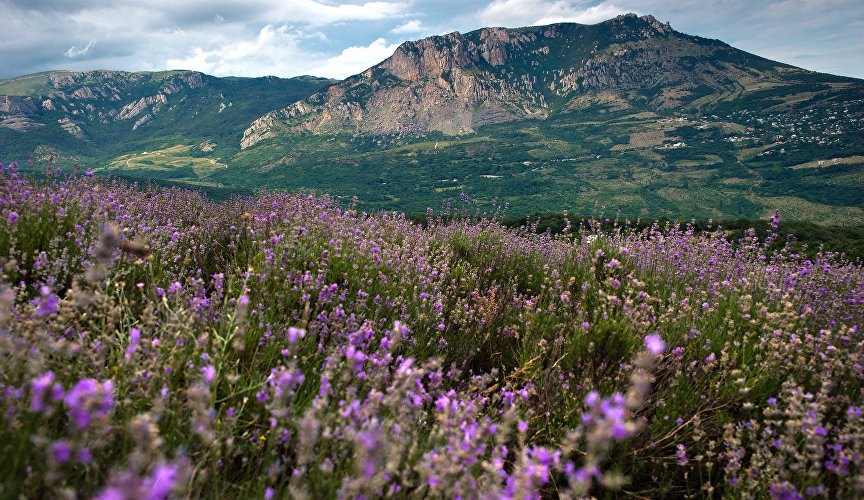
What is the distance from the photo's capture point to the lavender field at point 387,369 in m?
1.42

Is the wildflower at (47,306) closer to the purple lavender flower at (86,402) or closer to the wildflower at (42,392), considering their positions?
the wildflower at (42,392)

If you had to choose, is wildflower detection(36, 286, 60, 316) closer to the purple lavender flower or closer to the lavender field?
the lavender field

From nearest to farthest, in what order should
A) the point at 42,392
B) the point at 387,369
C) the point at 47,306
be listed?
the point at 42,392
the point at 47,306
the point at 387,369

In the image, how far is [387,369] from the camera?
8.85 ft

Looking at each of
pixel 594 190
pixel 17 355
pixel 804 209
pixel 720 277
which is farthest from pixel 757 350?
pixel 594 190

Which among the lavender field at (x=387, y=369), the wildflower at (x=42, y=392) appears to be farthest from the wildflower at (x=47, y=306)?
the wildflower at (x=42, y=392)

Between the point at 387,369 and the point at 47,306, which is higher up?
the point at 47,306

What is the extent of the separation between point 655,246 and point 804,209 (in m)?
171

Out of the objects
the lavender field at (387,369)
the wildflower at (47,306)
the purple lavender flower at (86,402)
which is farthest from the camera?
the wildflower at (47,306)

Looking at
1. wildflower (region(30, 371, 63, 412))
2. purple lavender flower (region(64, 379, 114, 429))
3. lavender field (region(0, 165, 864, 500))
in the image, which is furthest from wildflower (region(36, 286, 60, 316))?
purple lavender flower (region(64, 379, 114, 429))

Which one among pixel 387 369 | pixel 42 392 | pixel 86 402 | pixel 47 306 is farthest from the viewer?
pixel 387 369

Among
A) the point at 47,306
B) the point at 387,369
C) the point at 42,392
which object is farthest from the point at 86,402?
the point at 387,369

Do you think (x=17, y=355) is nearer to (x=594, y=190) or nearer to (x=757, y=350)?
(x=757, y=350)

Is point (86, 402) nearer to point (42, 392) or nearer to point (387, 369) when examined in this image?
point (42, 392)
